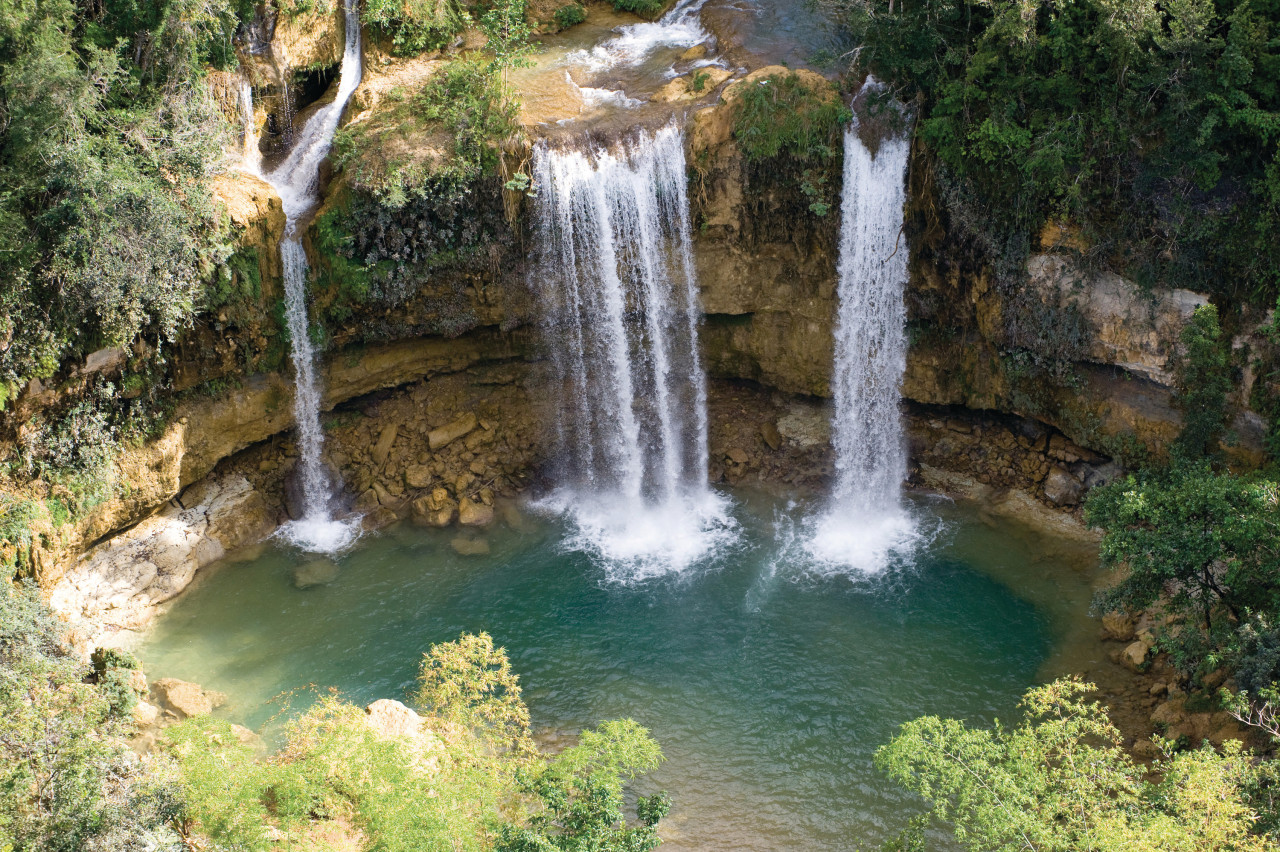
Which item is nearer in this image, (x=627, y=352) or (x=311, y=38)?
(x=311, y=38)

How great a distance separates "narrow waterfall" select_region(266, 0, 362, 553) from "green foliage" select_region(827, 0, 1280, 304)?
12445 mm

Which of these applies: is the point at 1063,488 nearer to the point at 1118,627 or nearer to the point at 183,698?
the point at 1118,627

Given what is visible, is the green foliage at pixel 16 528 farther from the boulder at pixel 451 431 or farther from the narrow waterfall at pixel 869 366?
the narrow waterfall at pixel 869 366

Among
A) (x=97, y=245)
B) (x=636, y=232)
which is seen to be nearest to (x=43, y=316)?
(x=97, y=245)

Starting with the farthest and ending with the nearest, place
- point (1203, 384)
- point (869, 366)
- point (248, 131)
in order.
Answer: point (869, 366) < point (248, 131) < point (1203, 384)

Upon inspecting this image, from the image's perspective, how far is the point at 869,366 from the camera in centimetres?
2348

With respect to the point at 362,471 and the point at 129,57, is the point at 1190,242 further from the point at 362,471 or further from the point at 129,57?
the point at 129,57

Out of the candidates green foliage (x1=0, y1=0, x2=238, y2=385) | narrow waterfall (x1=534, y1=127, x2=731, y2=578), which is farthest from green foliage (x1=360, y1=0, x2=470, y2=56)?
narrow waterfall (x1=534, y1=127, x2=731, y2=578)

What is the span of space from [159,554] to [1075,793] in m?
18.6

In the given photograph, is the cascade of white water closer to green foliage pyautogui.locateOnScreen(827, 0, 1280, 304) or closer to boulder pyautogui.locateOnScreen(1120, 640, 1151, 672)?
green foliage pyautogui.locateOnScreen(827, 0, 1280, 304)

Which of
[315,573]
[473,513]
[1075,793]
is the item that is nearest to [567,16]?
[473,513]

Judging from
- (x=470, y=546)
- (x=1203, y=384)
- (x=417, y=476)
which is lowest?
(x=470, y=546)

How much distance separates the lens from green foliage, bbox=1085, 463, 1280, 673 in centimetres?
1485

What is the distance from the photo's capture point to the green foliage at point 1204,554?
585 inches
